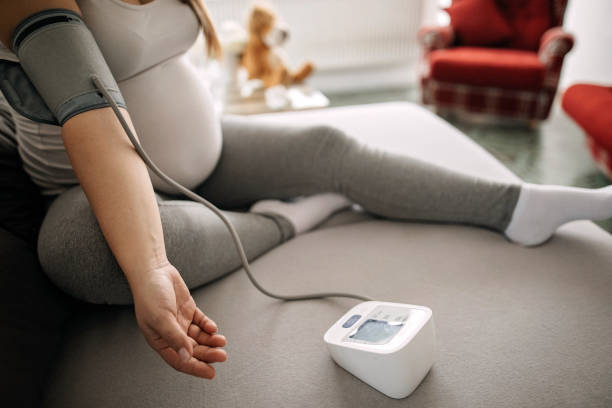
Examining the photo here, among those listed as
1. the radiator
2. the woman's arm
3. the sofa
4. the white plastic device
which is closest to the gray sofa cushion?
the white plastic device

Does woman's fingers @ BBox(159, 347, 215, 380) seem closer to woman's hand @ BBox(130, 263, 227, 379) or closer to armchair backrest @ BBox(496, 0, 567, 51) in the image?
woman's hand @ BBox(130, 263, 227, 379)

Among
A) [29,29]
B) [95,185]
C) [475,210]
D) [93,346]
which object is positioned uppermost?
[29,29]

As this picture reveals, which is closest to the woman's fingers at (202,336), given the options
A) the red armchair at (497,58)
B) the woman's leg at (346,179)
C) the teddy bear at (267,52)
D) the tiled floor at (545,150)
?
the woman's leg at (346,179)

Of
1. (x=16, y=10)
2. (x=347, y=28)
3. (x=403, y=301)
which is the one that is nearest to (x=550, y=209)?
(x=403, y=301)

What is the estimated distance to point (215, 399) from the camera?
50cm

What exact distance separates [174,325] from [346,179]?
0.48m

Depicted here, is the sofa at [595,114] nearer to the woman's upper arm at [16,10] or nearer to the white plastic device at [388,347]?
the white plastic device at [388,347]

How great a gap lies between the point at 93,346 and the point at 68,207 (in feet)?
0.68

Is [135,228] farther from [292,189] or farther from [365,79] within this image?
[365,79]

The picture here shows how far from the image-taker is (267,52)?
212 cm

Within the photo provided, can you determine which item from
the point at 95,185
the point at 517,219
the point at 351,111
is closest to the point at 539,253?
the point at 517,219

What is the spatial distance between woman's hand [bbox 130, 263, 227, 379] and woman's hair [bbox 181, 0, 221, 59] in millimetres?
523

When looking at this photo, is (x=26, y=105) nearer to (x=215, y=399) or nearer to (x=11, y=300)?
(x=11, y=300)

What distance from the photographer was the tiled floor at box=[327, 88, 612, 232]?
162cm
